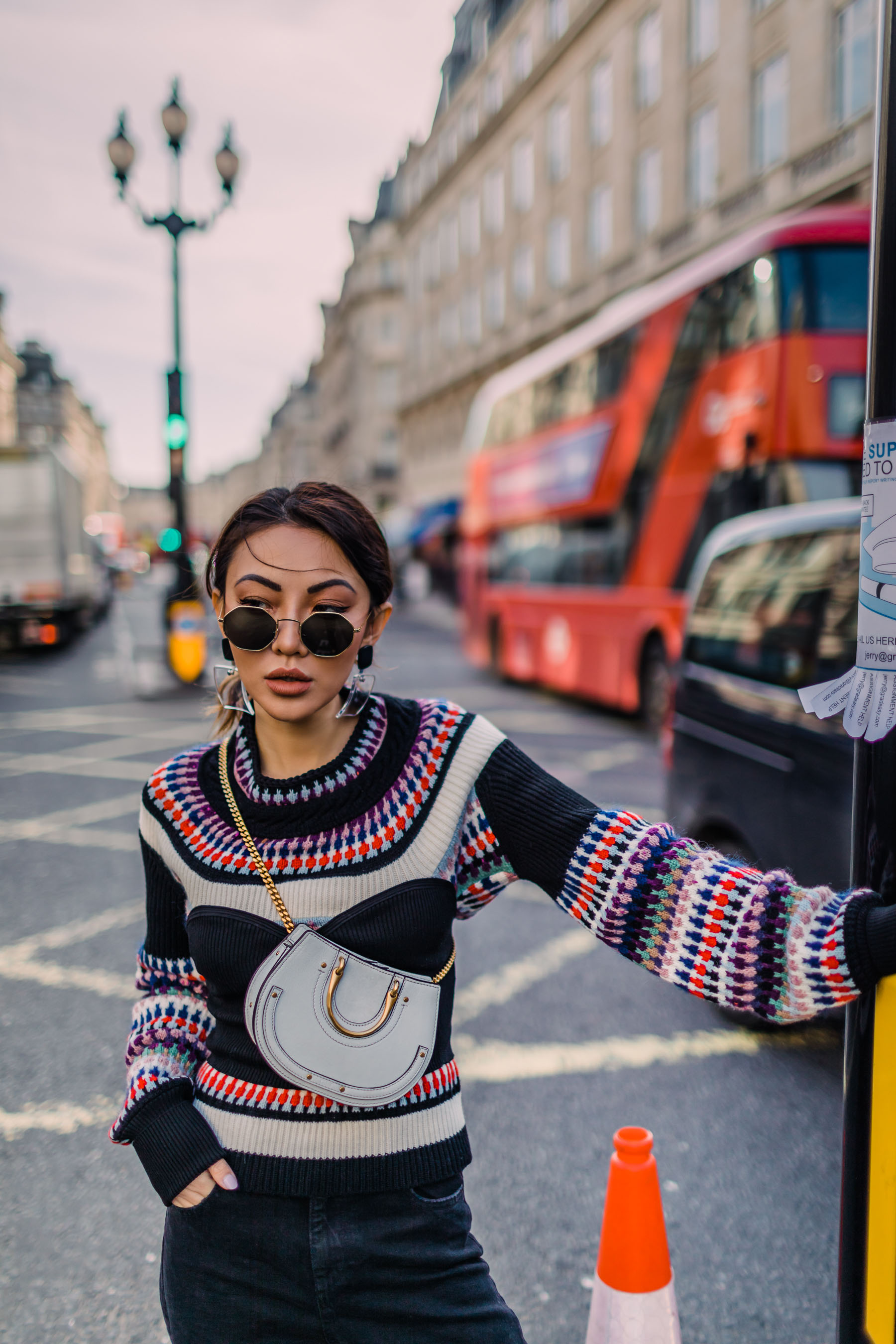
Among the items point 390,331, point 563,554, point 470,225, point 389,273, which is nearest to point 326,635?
point 563,554

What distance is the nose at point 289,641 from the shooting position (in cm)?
156

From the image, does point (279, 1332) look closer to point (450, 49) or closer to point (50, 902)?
point (50, 902)

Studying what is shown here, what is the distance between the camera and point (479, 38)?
42.0m

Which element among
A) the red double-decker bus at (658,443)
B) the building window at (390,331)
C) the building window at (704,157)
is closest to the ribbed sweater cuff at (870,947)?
the red double-decker bus at (658,443)

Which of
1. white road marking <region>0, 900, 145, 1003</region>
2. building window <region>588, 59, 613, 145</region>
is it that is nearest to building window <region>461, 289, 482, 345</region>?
building window <region>588, 59, 613, 145</region>

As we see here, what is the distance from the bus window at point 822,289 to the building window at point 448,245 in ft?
130

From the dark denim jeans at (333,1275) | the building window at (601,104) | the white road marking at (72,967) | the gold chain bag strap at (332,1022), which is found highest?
the building window at (601,104)

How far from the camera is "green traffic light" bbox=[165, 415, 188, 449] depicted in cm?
1481

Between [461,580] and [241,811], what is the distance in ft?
59.3

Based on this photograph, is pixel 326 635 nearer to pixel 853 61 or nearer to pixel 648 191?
pixel 853 61

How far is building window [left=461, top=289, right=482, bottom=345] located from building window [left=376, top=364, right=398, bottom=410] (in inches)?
571

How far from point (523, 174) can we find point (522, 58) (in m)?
3.68

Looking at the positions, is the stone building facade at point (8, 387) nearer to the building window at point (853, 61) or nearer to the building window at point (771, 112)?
the building window at point (771, 112)

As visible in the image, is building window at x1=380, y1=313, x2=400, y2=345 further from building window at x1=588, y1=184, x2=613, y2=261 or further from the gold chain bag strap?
the gold chain bag strap
